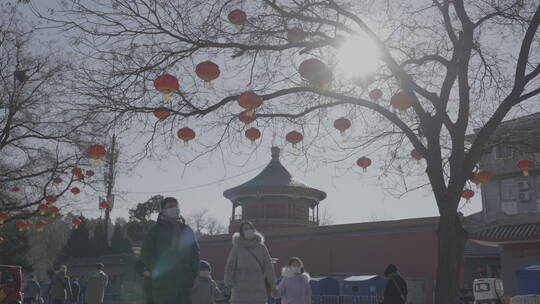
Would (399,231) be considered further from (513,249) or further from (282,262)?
(282,262)

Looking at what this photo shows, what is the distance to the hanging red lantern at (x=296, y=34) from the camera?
390 inches

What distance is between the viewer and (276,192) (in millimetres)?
34594

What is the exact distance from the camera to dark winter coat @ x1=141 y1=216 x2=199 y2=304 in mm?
5375

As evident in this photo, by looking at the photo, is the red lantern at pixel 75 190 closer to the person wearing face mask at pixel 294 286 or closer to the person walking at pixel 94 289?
the person walking at pixel 94 289

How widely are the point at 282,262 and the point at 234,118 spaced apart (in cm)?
1936

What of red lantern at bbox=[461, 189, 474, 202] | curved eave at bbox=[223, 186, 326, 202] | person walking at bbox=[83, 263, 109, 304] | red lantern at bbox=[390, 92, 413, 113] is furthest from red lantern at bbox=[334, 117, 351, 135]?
curved eave at bbox=[223, 186, 326, 202]

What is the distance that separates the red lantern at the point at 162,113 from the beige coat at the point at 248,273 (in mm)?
3356

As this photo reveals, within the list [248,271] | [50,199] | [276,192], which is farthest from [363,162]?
[276,192]

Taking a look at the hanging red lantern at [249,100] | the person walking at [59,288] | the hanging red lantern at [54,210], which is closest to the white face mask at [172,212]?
the hanging red lantern at [249,100]

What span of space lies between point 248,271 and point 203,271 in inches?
95.7

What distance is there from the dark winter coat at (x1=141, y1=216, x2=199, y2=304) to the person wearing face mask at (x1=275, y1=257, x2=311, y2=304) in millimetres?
4237

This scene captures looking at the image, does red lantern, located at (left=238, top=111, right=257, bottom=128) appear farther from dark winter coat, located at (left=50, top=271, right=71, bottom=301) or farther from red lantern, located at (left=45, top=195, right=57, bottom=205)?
red lantern, located at (left=45, top=195, right=57, bottom=205)

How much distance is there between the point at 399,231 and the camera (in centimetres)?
2477

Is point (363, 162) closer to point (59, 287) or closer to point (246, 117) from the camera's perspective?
point (246, 117)
